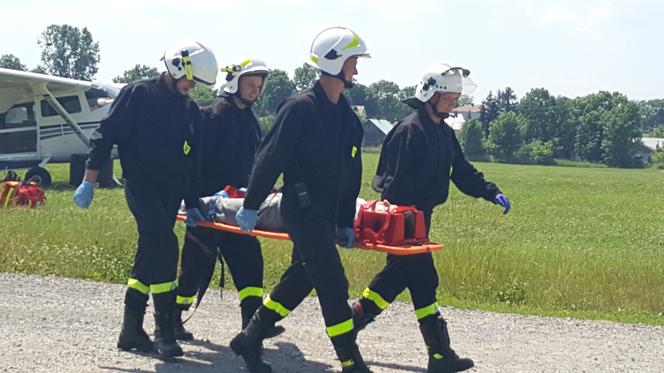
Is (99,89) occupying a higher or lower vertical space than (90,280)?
higher

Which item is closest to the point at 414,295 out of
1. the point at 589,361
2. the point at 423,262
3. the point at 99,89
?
the point at 423,262

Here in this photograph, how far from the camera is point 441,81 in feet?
20.7

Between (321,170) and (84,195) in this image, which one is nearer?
(321,170)

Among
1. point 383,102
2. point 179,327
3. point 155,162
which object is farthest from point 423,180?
point 383,102

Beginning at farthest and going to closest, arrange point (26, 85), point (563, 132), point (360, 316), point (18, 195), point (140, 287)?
point (563, 132) < point (26, 85) < point (18, 195) < point (360, 316) < point (140, 287)

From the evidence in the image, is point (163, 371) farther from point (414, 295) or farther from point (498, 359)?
point (498, 359)

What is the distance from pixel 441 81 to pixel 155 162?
6.79 feet

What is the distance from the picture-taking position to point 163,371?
19.3ft

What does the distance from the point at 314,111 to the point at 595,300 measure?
4639 millimetres

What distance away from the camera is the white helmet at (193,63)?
20.4ft

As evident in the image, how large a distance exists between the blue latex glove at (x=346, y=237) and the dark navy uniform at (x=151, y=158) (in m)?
1.19

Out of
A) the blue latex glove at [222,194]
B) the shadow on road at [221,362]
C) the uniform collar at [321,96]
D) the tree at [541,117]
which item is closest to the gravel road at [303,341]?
the shadow on road at [221,362]

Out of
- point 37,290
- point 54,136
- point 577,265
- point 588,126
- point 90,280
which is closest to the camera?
point 37,290

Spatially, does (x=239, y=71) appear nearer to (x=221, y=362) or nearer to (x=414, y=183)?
(x=414, y=183)
